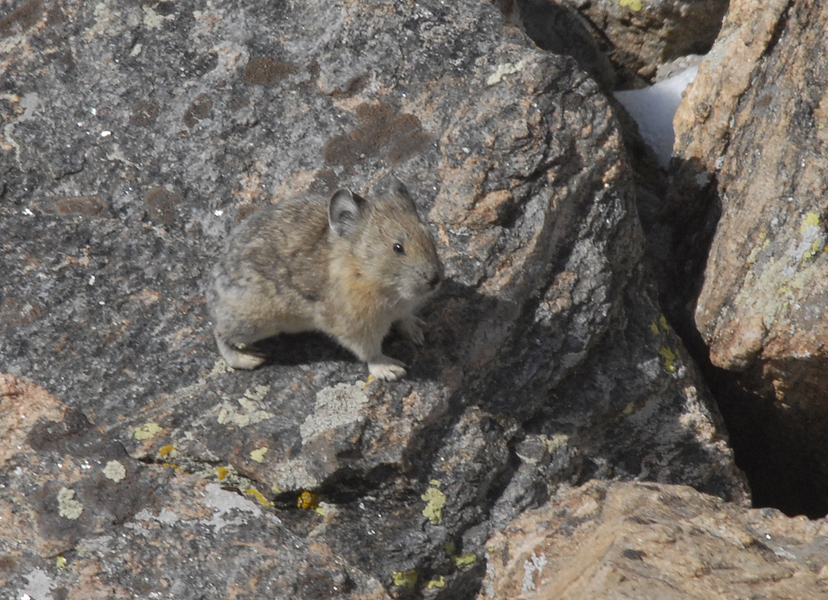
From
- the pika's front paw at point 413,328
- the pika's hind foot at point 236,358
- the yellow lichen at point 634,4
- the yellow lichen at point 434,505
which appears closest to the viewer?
the yellow lichen at point 434,505

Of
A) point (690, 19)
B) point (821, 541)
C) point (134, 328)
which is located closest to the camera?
point (821, 541)

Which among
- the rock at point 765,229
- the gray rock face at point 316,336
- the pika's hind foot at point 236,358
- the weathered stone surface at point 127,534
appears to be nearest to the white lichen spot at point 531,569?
the gray rock face at point 316,336

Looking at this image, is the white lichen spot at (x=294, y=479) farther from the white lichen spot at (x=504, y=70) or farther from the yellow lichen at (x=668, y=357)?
the white lichen spot at (x=504, y=70)

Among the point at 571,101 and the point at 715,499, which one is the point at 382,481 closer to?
the point at 715,499

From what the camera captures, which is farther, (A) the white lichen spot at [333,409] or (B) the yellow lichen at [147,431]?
(B) the yellow lichen at [147,431]

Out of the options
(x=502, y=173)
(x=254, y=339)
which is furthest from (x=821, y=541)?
(x=254, y=339)

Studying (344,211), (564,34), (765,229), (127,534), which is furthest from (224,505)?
(564,34)

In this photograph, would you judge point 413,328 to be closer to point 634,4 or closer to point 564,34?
point 564,34
